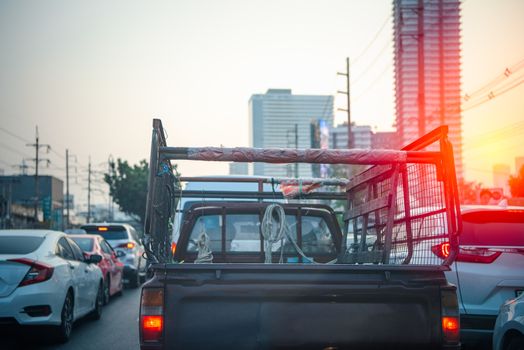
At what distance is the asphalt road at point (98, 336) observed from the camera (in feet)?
30.3

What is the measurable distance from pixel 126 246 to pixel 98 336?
9579mm

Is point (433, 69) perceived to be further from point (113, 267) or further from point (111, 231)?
point (113, 267)

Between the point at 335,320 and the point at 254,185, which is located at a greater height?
the point at 254,185

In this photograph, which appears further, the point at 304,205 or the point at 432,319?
the point at 304,205

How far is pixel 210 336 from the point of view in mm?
4379

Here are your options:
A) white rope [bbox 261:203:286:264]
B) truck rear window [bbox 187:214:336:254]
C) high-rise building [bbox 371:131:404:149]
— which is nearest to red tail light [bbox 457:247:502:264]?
truck rear window [bbox 187:214:336:254]

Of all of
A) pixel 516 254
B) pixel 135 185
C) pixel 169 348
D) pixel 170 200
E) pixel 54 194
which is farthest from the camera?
pixel 54 194

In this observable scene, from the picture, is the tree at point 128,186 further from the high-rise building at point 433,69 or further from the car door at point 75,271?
the car door at point 75,271

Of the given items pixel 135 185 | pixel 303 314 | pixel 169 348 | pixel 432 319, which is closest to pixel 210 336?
pixel 169 348

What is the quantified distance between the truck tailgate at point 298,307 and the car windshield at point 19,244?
554 cm

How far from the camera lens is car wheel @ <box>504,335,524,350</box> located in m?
5.43

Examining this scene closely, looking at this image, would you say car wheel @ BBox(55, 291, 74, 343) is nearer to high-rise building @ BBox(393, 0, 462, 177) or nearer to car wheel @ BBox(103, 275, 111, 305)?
car wheel @ BBox(103, 275, 111, 305)

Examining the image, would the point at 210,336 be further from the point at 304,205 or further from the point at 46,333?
the point at 46,333

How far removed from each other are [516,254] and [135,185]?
67.9m
